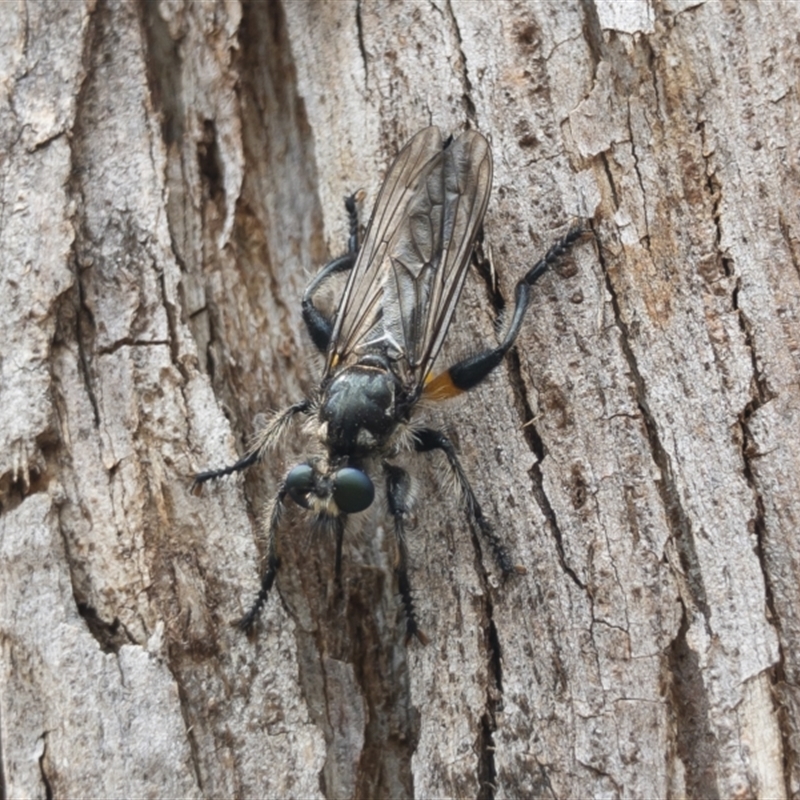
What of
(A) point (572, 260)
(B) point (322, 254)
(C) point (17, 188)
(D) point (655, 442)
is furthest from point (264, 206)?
(D) point (655, 442)

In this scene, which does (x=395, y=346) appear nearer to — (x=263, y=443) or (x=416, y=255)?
(x=416, y=255)

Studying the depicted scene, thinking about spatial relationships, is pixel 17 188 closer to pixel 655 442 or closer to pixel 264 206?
pixel 264 206

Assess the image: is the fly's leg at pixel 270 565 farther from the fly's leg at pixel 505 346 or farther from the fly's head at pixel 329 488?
the fly's leg at pixel 505 346

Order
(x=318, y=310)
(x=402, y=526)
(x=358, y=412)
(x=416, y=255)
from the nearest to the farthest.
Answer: (x=402, y=526), (x=358, y=412), (x=416, y=255), (x=318, y=310)

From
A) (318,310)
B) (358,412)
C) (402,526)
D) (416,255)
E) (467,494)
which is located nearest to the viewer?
(467,494)

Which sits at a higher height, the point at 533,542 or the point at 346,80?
the point at 346,80

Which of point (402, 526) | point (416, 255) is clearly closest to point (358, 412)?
point (402, 526)

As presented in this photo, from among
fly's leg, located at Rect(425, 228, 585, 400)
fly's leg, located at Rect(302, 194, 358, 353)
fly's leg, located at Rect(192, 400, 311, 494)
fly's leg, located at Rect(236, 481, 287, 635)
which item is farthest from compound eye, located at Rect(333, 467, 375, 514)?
fly's leg, located at Rect(302, 194, 358, 353)
